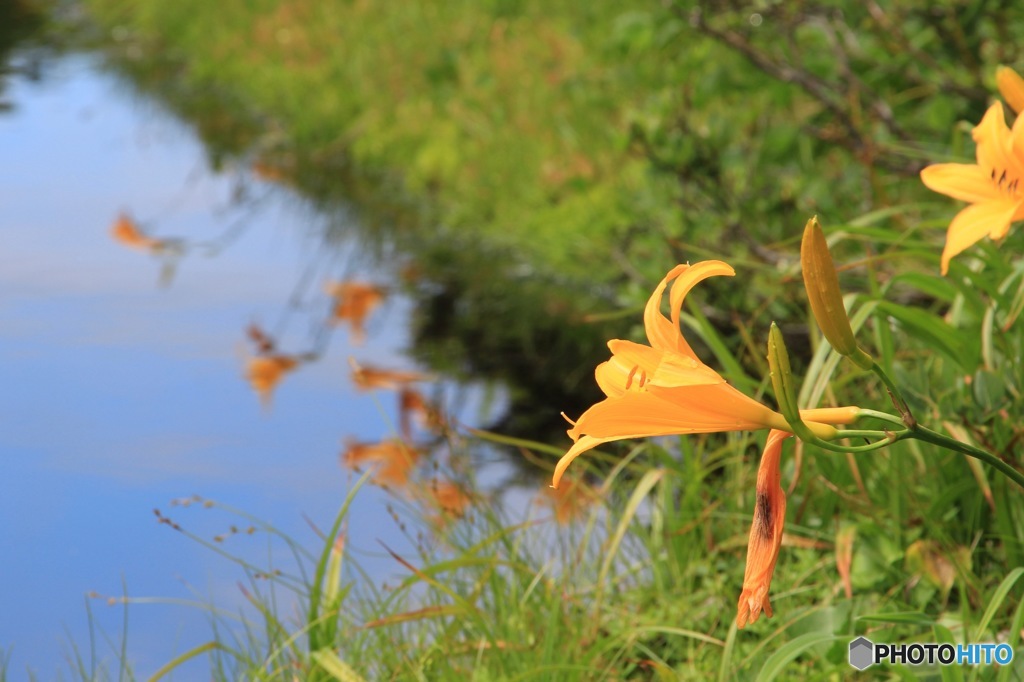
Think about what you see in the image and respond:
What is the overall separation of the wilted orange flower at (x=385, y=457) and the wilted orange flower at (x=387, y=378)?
0.47 m

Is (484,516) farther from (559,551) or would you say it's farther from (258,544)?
(258,544)

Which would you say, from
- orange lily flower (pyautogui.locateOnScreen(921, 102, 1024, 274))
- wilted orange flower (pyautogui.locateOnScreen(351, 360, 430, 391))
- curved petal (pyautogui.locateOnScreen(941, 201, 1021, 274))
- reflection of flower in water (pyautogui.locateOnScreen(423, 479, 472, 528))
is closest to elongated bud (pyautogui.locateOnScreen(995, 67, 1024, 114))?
orange lily flower (pyautogui.locateOnScreen(921, 102, 1024, 274))

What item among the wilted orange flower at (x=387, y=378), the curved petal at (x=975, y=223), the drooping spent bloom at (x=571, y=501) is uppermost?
the curved petal at (x=975, y=223)

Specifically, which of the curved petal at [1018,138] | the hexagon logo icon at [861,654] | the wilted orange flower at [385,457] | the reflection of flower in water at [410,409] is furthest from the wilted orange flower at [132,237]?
the curved petal at [1018,138]

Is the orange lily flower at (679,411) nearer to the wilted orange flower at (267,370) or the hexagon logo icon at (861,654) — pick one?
the hexagon logo icon at (861,654)

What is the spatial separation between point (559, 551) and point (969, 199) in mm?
1467

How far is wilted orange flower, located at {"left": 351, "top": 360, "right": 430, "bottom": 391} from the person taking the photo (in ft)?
15.0

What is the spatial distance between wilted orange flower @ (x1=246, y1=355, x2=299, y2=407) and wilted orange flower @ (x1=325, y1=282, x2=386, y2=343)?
1.10 feet

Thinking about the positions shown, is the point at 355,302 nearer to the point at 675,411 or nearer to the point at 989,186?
the point at 989,186

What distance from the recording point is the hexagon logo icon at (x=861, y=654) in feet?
6.56

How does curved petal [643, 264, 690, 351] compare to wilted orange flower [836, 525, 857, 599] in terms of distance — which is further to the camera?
wilted orange flower [836, 525, 857, 599]

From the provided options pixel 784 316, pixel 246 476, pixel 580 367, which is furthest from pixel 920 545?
pixel 580 367

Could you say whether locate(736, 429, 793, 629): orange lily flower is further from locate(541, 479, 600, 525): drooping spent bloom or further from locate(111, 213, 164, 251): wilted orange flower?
locate(111, 213, 164, 251): wilted orange flower

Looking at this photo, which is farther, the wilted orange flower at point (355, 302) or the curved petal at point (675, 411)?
the wilted orange flower at point (355, 302)
